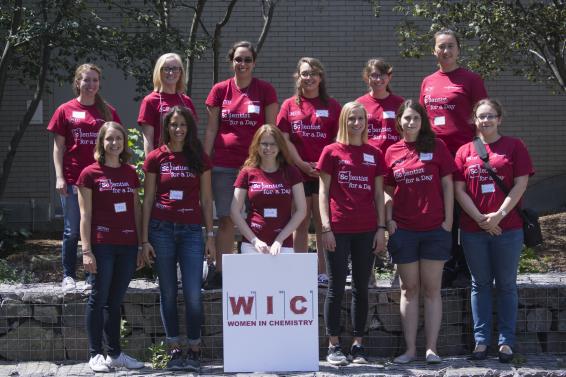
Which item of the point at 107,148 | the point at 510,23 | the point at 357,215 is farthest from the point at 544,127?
the point at 107,148

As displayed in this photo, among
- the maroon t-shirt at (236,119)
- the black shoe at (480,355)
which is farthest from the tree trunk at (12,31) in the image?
the black shoe at (480,355)

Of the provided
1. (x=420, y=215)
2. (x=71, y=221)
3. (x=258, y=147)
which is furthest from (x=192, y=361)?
(x=420, y=215)

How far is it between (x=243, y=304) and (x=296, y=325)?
442 millimetres

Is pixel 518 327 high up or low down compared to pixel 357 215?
down

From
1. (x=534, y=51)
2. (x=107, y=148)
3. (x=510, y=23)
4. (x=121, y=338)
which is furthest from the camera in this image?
(x=534, y=51)

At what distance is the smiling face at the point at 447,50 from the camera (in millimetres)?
7320

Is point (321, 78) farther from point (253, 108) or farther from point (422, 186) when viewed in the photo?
point (422, 186)

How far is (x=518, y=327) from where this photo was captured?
7559mm

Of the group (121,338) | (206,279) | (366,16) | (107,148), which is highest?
(366,16)

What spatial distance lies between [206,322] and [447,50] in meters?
3.00

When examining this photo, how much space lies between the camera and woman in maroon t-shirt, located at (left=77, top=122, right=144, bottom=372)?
6.64 m

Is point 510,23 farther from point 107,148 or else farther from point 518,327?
point 107,148

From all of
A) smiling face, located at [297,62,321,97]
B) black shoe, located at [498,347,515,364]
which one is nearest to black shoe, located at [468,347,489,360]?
black shoe, located at [498,347,515,364]

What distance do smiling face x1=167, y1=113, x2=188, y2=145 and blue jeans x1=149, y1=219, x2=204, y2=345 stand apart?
661 millimetres
